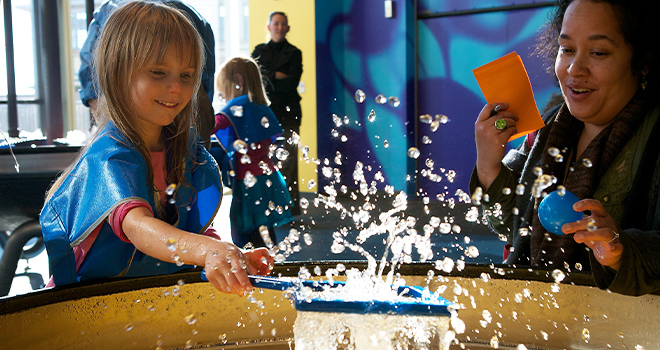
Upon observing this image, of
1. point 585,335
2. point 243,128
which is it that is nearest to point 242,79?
point 243,128

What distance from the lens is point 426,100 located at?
482cm

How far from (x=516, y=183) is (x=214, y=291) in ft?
2.36

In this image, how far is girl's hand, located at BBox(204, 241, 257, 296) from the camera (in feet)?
2.60

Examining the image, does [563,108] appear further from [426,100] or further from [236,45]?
[236,45]

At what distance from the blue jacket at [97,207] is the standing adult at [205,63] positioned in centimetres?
51

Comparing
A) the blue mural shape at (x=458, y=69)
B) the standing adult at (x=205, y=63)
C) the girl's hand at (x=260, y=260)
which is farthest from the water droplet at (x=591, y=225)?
the blue mural shape at (x=458, y=69)

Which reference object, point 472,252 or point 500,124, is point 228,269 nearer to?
point 472,252

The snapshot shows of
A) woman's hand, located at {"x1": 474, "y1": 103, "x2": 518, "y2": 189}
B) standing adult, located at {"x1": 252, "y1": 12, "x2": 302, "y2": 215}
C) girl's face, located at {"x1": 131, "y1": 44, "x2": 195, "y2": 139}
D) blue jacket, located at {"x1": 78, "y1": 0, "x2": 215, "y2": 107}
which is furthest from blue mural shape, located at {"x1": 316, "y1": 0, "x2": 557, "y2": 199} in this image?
girl's face, located at {"x1": 131, "y1": 44, "x2": 195, "y2": 139}

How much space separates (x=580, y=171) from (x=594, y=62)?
21 centimetres

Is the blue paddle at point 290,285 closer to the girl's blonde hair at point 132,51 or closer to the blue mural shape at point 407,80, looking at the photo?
the girl's blonde hair at point 132,51

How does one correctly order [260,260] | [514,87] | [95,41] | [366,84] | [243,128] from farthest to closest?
[366,84], [243,128], [95,41], [514,87], [260,260]

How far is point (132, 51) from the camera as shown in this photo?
1.10 meters

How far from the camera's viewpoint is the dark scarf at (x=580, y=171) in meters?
1.09

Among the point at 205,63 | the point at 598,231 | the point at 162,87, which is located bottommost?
the point at 598,231
